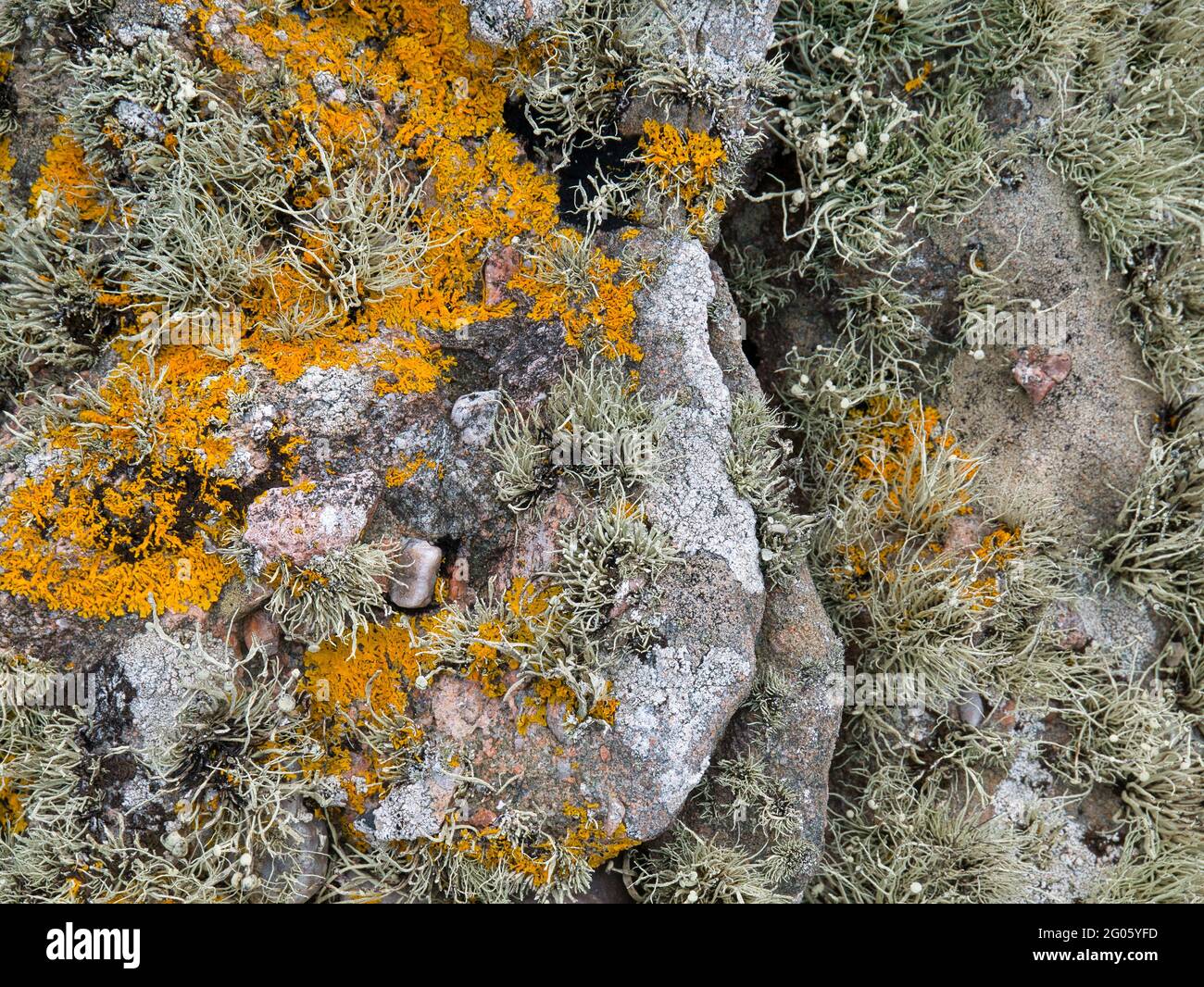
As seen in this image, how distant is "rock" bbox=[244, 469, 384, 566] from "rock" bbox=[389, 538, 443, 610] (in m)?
0.25

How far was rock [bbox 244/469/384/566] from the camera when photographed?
3.61m

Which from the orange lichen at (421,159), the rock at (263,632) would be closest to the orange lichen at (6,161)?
the orange lichen at (421,159)

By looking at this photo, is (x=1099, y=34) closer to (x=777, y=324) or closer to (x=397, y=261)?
(x=777, y=324)

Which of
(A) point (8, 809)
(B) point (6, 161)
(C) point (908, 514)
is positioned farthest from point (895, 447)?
(B) point (6, 161)

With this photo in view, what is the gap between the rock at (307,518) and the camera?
3607 millimetres

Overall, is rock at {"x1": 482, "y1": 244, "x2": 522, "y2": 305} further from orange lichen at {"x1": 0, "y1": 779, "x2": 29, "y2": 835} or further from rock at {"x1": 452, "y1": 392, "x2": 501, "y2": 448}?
orange lichen at {"x1": 0, "y1": 779, "x2": 29, "y2": 835}

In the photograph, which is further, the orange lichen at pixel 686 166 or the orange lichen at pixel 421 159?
the orange lichen at pixel 686 166

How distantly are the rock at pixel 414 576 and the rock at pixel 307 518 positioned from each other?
0.83 feet

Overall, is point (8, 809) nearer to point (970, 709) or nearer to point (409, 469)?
point (409, 469)

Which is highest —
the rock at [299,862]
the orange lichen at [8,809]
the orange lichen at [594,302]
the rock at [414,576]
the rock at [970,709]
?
the orange lichen at [594,302]

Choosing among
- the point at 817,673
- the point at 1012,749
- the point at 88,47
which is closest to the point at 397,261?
the point at 88,47

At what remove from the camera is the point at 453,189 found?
13.6ft

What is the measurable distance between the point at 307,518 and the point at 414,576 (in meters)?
0.56

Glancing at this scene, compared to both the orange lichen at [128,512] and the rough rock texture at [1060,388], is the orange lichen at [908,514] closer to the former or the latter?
the rough rock texture at [1060,388]
